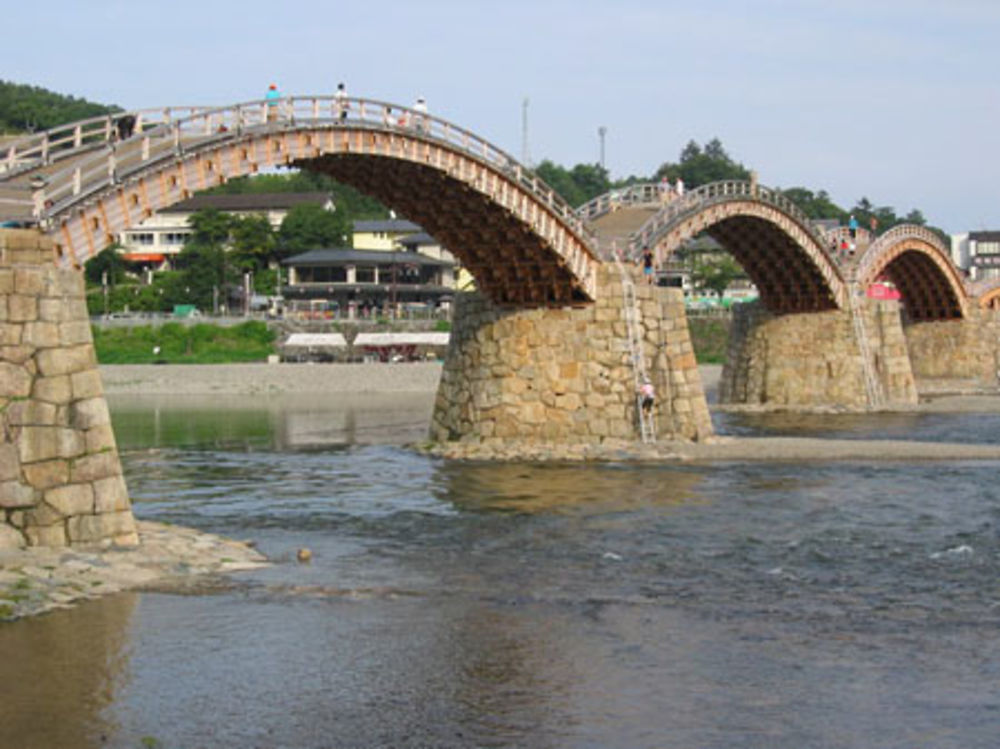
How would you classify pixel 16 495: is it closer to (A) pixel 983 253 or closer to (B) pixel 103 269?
(B) pixel 103 269

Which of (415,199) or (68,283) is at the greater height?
(415,199)

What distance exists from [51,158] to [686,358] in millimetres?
21888

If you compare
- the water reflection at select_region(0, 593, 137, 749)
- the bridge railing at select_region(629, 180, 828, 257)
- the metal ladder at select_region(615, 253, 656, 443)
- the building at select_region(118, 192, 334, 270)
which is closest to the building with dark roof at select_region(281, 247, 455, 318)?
the building at select_region(118, 192, 334, 270)

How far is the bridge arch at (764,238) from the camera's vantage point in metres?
48.9

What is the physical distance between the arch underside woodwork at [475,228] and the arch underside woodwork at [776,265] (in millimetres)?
17132

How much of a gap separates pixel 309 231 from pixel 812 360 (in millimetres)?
61071

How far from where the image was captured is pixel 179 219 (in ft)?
408

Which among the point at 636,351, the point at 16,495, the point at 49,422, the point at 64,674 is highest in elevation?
the point at 636,351

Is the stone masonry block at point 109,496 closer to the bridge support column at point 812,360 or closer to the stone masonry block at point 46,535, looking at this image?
the stone masonry block at point 46,535

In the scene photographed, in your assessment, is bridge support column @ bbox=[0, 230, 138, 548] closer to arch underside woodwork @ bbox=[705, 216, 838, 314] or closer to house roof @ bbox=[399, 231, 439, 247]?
arch underside woodwork @ bbox=[705, 216, 838, 314]

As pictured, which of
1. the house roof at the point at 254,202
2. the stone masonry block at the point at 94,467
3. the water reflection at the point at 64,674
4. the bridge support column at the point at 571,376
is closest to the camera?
the water reflection at the point at 64,674

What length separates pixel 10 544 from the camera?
1981cm

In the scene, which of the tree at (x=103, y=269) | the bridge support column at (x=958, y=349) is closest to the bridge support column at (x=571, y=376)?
the bridge support column at (x=958, y=349)

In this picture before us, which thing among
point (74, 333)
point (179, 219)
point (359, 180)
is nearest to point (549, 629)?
point (74, 333)
